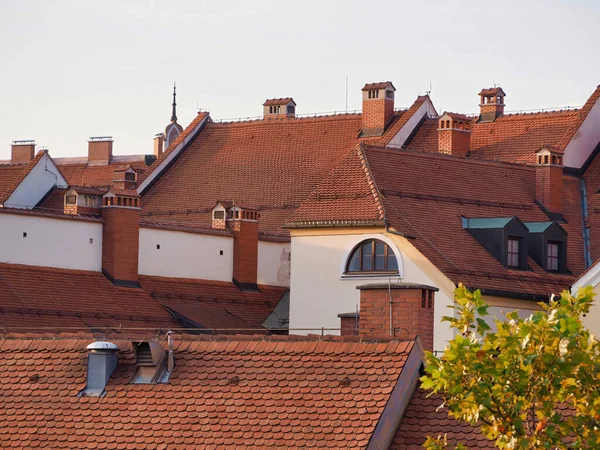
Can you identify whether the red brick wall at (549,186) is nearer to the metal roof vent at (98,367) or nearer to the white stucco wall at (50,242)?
the white stucco wall at (50,242)

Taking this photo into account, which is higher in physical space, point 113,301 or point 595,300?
point 595,300

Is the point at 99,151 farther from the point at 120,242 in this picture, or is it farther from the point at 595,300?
the point at 595,300

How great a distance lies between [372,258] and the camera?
53.3m

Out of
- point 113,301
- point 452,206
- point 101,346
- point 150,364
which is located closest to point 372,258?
point 452,206

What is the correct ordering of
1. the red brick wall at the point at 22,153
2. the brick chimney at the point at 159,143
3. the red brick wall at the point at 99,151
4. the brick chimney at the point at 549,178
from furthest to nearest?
the brick chimney at the point at 159,143 → the red brick wall at the point at 99,151 → the red brick wall at the point at 22,153 → the brick chimney at the point at 549,178

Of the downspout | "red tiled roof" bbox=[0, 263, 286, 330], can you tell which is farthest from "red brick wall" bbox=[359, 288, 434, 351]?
the downspout

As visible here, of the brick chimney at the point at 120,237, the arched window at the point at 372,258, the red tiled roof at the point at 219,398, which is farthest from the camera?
the brick chimney at the point at 120,237

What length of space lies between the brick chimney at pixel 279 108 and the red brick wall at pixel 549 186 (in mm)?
18215

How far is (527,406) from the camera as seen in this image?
20016mm

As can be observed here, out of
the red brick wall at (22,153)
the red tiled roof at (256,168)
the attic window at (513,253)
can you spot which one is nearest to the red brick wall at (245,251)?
the red tiled roof at (256,168)

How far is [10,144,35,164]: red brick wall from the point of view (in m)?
88.4

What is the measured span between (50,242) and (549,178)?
1753cm

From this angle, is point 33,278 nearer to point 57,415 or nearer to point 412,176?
point 412,176

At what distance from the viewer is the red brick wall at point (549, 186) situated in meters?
60.4
